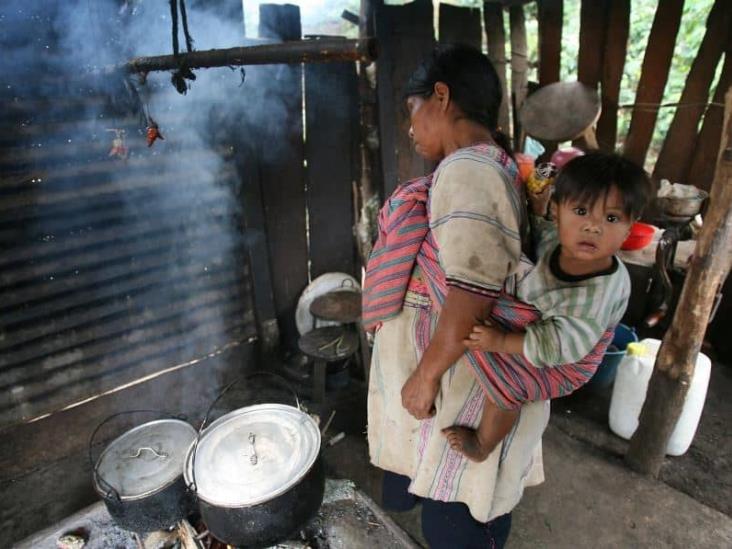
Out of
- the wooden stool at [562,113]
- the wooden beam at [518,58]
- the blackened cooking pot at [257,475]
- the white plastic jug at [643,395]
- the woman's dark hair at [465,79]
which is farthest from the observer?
the wooden beam at [518,58]

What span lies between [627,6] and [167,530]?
6286 mm

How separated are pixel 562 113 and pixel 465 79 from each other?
4.21 metres

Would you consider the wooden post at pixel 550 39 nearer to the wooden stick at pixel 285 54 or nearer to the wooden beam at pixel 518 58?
the wooden beam at pixel 518 58

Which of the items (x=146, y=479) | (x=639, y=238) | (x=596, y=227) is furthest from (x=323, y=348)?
(x=639, y=238)

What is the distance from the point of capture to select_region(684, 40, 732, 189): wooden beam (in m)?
4.48

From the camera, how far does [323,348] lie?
4453 millimetres

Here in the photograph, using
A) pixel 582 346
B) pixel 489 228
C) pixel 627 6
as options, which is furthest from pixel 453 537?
pixel 627 6

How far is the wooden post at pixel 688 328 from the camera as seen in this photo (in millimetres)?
2910

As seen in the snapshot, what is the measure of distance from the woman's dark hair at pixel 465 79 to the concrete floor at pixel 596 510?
2958mm

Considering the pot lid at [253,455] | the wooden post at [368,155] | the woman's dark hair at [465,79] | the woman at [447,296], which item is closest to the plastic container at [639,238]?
the wooden post at [368,155]

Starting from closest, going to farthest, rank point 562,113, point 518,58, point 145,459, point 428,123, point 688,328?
point 428,123 → point 145,459 → point 688,328 → point 562,113 → point 518,58

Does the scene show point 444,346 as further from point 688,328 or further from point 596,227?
point 688,328

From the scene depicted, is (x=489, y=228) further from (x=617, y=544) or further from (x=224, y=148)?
(x=224, y=148)

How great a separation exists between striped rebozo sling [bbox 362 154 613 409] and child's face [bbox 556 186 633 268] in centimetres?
30
